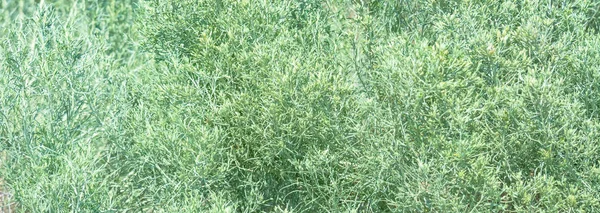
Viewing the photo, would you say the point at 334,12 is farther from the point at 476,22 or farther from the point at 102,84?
the point at 102,84

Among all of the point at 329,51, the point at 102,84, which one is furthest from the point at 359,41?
the point at 102,84

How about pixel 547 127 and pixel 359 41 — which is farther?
pixel 359 41

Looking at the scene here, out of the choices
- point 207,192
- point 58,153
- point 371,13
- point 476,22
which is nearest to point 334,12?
point 371,13

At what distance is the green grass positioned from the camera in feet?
9.64

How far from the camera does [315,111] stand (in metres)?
3.08

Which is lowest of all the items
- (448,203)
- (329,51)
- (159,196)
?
(159,196)

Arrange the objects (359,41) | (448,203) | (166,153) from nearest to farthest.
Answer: (448,203)
(166,153)
(359,41)

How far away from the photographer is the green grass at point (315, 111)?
2938 mm

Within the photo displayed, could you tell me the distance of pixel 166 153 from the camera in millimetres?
Answer: 3141

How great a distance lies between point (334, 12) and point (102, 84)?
3.48 ft

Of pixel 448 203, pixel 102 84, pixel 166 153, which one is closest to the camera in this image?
pixel 448 203

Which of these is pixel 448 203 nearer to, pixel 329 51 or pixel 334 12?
pixel 329 51

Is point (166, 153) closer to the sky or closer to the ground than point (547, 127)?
closer to the ground

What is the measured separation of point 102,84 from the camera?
11.9 ft
